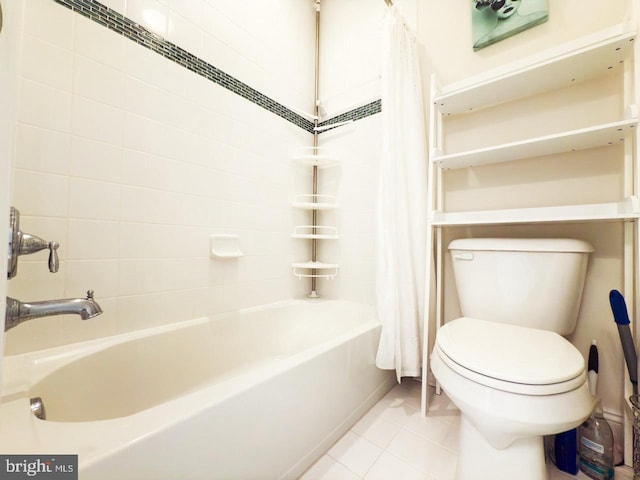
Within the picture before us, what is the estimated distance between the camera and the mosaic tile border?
0.97 meters

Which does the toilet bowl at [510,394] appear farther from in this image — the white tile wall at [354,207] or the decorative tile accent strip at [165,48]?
the decorative tile accent strip at [165,48]

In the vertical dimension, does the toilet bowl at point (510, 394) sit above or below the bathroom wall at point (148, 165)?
below

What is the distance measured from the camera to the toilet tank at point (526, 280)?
988 mm

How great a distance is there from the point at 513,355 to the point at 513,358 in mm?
22

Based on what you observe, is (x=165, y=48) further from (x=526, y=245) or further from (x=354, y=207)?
(x=526, y=245)

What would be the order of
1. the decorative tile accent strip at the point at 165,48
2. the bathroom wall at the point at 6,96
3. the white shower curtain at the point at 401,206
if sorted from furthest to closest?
the white shower curtain at the point at 401,206, the decorative tile accent strip at the point at 165,48, the bathroom wall at the point at 6,96

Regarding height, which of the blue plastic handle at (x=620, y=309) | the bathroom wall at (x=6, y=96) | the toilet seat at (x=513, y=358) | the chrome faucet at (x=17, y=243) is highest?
the bathroom wall at (x=6, y=96)

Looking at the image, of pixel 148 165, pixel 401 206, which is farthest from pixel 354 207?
pixel 148 165

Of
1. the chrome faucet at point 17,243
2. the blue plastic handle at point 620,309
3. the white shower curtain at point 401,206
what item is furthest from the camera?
the white shower curtain at point 401,206

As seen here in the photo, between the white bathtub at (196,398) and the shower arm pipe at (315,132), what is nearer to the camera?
the white bathtub at (196,398)

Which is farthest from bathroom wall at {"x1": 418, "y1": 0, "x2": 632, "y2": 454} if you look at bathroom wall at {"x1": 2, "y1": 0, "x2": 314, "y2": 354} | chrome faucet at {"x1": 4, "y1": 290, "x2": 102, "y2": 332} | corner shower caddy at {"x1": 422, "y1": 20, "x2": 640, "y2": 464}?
chrome faucet at {"x1": 4, "y1": 290, "x2": 102, "y2": 332}

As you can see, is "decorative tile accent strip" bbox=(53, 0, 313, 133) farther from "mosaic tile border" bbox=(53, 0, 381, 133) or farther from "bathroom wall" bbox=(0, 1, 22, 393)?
"bathroom wall" bbox=(0, 1, 22, 393)

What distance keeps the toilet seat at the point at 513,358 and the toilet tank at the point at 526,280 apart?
0.39 feet
